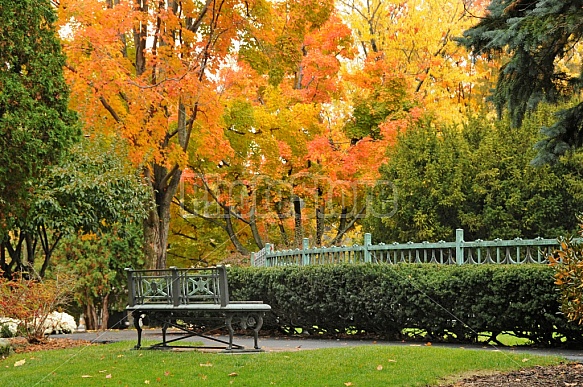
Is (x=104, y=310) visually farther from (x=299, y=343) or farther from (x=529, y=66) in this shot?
(x=529, y=66)

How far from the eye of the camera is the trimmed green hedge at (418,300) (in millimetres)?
10547

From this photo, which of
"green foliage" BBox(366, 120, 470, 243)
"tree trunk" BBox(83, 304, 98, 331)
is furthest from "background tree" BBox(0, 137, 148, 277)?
"tree trunk" BBox(83, 304, 98, 331)

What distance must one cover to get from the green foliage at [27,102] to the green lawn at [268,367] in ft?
10.8

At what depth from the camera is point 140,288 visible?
11086 mm

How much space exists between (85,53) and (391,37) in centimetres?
1337

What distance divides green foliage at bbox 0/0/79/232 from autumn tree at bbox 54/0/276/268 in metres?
3.58

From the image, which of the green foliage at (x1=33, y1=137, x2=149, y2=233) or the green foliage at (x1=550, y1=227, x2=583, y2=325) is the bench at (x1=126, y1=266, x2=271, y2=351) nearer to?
the green foliage at (x1=33, y1=137, x2=149, y2=233)

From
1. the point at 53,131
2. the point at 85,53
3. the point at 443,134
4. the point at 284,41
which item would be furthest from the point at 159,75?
the point at 443,134

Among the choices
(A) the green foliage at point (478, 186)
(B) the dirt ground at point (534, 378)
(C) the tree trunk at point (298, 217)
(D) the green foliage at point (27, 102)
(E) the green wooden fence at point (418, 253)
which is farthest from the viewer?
(C) the tree trunk at point (298, 217)

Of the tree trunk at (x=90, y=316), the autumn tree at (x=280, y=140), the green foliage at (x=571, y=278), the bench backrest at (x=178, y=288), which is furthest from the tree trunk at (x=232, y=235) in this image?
the green foliage at (x=571, y=278)

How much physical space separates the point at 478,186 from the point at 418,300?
6.93 metres

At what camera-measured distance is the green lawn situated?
775 cm

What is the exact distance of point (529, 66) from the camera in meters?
11.1

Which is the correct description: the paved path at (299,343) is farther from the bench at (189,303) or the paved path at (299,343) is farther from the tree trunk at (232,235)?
the tree trunk at (232,235)
